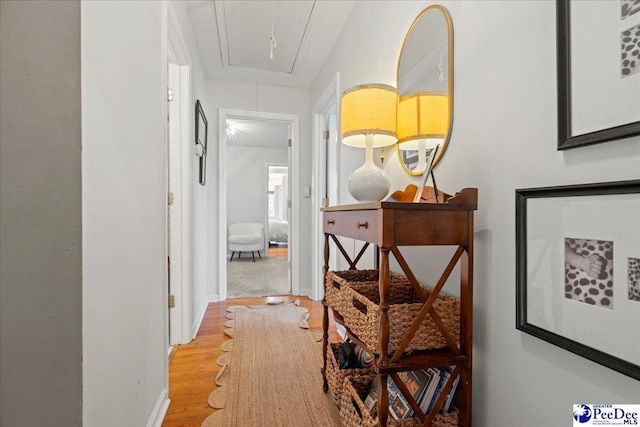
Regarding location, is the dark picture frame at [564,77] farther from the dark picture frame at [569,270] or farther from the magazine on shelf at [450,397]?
the magazine on shelf at [450,397]

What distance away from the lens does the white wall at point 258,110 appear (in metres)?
3.42

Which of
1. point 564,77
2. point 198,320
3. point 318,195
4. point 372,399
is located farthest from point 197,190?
point 564,77

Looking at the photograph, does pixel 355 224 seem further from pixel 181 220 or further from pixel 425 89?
pixel 181 220

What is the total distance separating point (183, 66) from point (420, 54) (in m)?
1.80

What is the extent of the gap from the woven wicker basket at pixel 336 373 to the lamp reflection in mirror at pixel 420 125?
3.20 ft

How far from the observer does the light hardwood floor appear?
4.97 feet

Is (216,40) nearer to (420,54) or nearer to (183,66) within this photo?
(183,66)

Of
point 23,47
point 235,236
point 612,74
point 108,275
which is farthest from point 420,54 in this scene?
point 235,236

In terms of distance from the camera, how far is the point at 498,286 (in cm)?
98

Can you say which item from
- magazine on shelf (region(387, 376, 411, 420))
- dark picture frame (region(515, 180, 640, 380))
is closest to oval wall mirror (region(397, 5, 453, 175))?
dark picture frame (region(515, 180, 640, 380))

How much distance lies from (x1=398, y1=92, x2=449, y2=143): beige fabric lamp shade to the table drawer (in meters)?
0.49

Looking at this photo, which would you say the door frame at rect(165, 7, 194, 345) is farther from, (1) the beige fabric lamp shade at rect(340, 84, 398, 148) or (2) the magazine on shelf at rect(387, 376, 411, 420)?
(2) the magazine on shelf at rect(387, 376, 411, 420)

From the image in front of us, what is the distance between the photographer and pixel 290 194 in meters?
3.79

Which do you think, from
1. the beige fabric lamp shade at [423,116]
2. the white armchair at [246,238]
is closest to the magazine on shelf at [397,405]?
the beige fabric lamp shade at [423,116]
